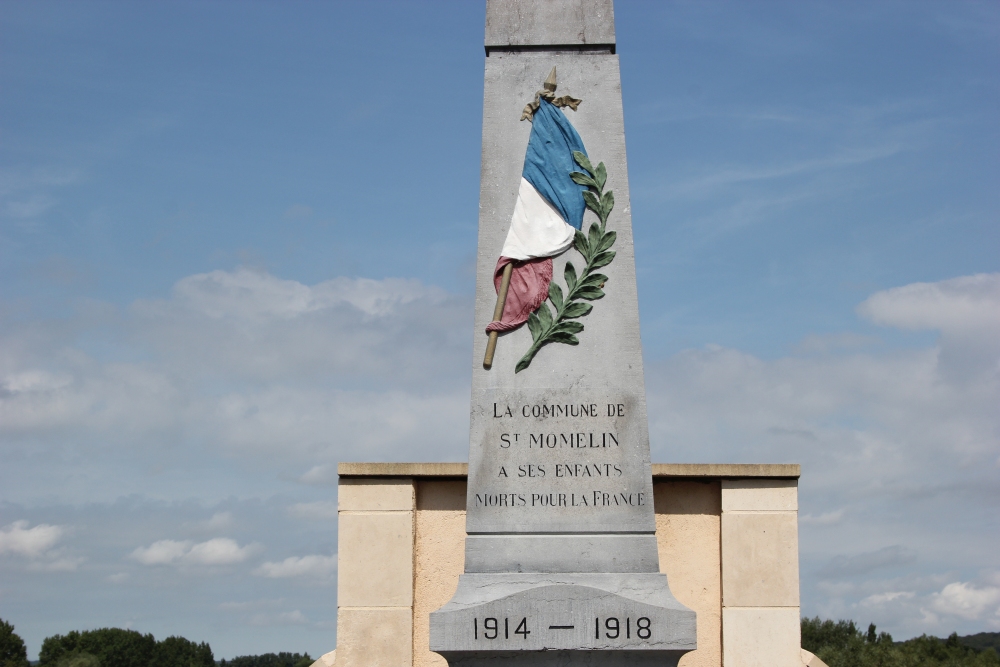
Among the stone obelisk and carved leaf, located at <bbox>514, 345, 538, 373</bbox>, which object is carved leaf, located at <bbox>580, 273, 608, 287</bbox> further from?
carved leaf, located at <bbox>514, 345, 538, 373</bbox>

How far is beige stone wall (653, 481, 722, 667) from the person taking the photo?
12.3 metres

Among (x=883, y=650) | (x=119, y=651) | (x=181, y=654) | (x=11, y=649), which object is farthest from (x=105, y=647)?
(x=883, y=650)

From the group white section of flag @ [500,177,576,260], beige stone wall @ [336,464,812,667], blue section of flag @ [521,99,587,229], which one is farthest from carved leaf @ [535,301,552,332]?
beige stone wall @ [336,464,812,667]

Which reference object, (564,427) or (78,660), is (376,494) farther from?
(78,660)

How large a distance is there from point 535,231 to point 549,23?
1819 mm

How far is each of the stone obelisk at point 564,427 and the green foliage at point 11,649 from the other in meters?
50.8

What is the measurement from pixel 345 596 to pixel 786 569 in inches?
170

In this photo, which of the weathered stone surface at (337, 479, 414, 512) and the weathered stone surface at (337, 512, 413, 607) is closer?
the weathered stone surface at (337, 512, 413, 607)

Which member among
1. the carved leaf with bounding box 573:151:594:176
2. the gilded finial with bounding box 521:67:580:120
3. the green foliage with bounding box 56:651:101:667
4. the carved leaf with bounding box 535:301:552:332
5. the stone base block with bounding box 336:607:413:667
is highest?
the gilded finial with bounding box 521:67:580:120

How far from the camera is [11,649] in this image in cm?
5522

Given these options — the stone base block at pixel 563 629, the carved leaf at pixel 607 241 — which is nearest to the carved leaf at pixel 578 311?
the carved leaf at pixel 607 241

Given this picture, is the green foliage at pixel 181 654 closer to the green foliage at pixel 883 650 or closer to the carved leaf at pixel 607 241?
the green foliage at pixel 883 650

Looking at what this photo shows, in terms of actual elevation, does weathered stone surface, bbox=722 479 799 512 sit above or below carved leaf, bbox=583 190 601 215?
below

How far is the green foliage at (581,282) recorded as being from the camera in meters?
9.84
